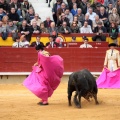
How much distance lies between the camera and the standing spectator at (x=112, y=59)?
1354 centimetres

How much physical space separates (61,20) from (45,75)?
6139 mm

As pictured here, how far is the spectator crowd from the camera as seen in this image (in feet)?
50.7

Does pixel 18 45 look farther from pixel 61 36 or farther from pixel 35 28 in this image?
pixel 61 36

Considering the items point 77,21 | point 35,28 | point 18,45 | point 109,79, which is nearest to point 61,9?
point 77,21

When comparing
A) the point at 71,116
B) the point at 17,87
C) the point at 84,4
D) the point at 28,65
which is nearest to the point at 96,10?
the point at 84,4

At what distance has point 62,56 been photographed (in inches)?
614

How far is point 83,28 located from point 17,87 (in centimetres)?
315

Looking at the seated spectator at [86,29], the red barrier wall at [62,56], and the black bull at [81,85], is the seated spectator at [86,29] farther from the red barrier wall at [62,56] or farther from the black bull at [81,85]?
the black bull at [81,85]

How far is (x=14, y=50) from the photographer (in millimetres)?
15320

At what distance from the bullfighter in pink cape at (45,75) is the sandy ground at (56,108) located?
0.79 feet

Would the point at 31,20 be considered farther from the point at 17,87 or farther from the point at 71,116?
the point at 71,116

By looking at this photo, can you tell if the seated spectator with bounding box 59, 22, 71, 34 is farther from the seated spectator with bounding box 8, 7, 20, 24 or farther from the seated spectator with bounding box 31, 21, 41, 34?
the seated spectator with bounding box 8, 7, 20, 24

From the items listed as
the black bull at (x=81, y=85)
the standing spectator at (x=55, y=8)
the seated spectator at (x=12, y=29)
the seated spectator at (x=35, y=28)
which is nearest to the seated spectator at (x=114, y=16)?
the standing spectator at (x=55, y=8)

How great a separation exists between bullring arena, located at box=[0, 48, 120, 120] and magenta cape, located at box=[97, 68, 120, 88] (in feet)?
2.07
